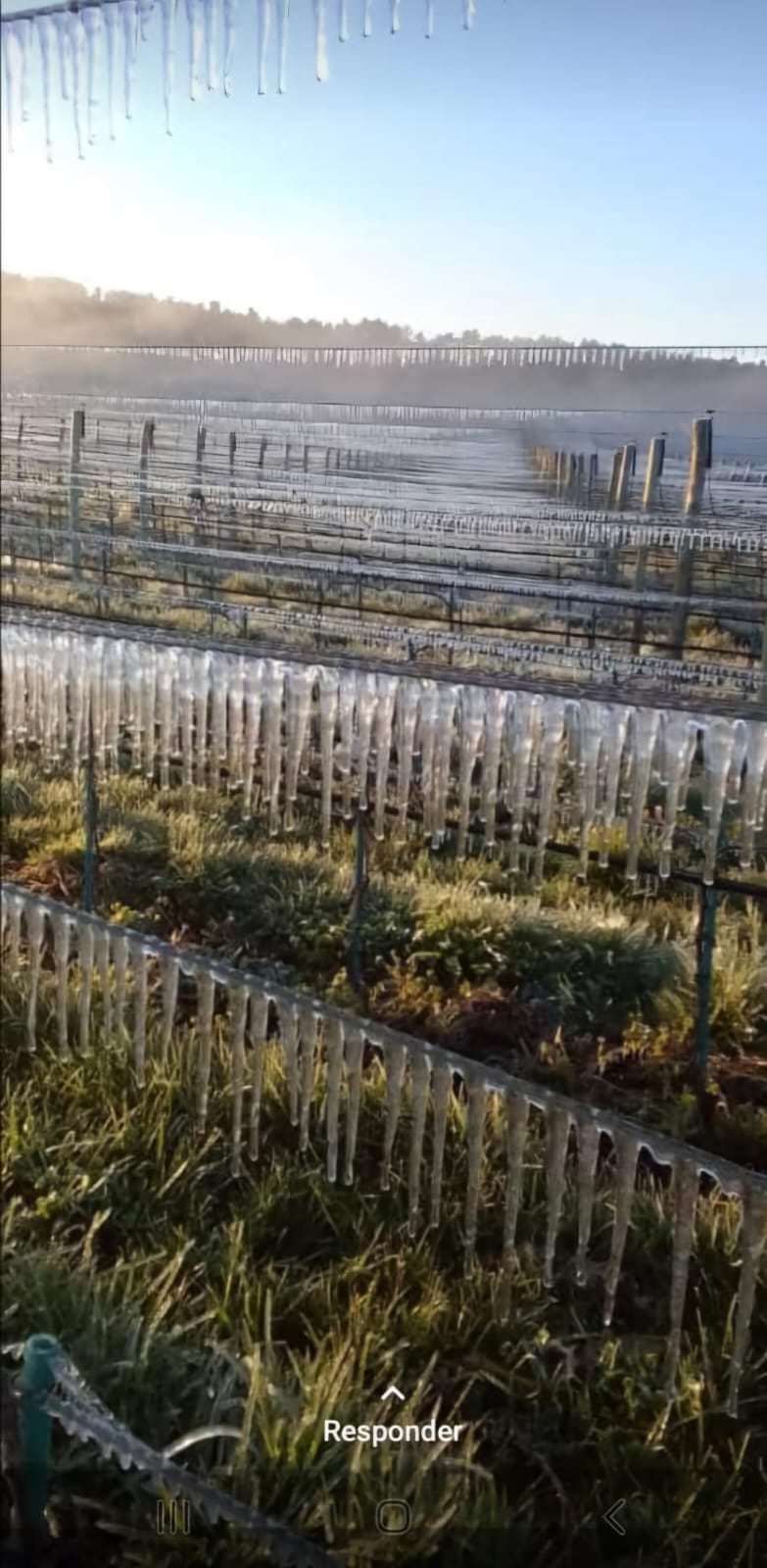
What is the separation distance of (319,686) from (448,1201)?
789 millimetres

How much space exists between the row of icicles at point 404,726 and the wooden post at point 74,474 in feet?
0.76

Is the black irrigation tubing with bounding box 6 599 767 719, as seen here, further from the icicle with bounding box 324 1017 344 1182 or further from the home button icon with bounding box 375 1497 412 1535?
the home button icon with bounding box 375 1497 412 1535

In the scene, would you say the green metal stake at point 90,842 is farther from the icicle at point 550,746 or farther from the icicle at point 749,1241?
the icicle at point 749,1241

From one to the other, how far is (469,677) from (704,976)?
0.98 m

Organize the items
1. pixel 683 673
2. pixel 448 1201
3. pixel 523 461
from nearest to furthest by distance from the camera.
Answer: pixel 683 673 < pixel 523 461 < pixel 448 1201

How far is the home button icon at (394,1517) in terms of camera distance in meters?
1.08

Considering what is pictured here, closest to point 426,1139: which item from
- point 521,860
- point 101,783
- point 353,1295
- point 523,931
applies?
point 353,1295

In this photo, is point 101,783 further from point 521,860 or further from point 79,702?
point 79,702

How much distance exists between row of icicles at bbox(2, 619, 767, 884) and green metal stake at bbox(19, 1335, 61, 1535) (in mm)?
454

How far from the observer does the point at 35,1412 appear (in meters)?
0.92

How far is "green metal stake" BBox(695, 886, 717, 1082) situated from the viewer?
1.62 m

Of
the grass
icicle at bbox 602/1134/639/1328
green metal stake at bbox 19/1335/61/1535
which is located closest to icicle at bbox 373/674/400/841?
icicle at bbox 602/1134/639/1328

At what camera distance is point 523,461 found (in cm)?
101

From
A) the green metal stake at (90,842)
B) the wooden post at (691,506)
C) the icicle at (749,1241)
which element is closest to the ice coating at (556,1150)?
the icicle at (749,1241)
